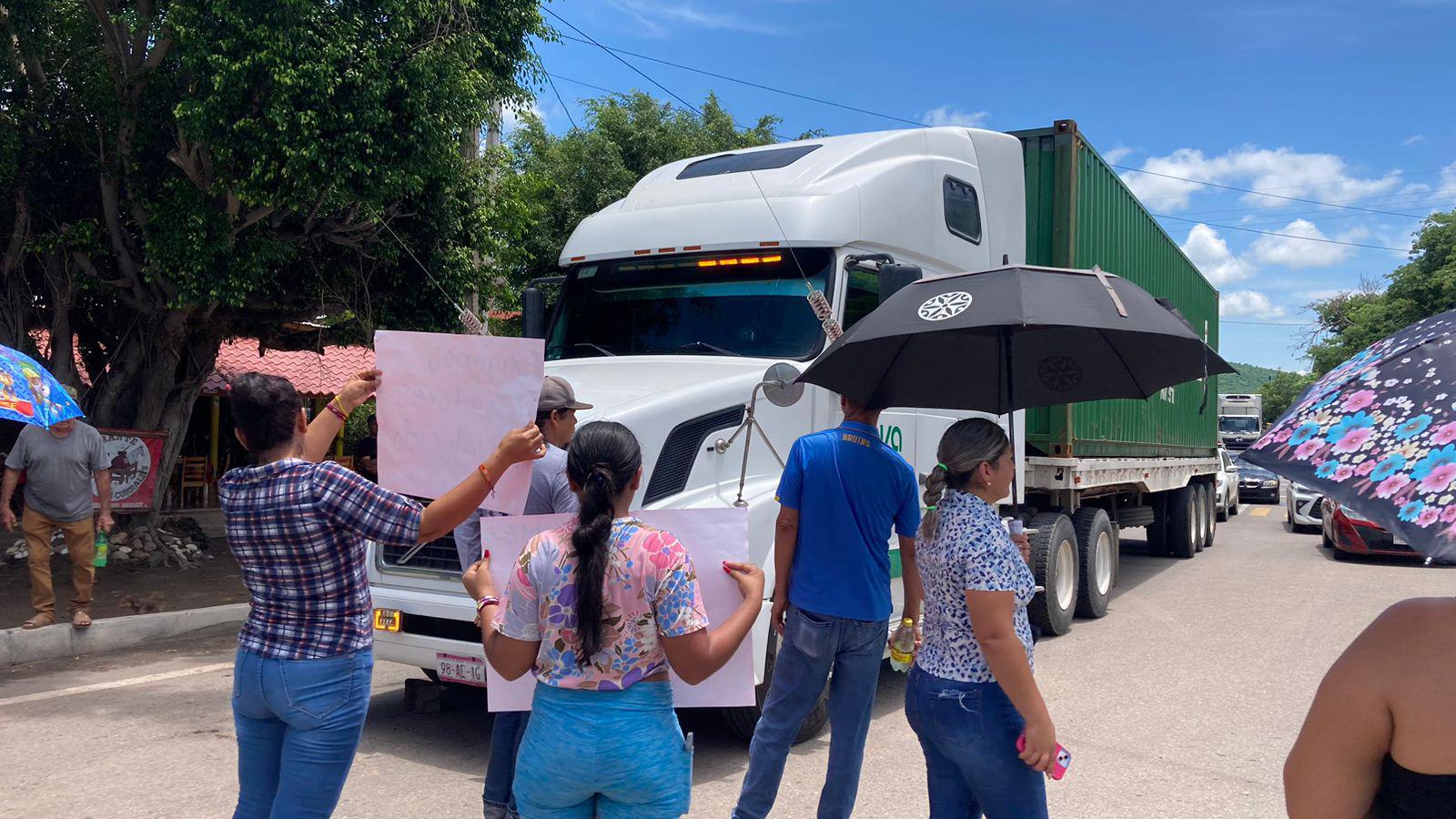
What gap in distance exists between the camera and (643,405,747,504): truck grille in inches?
201

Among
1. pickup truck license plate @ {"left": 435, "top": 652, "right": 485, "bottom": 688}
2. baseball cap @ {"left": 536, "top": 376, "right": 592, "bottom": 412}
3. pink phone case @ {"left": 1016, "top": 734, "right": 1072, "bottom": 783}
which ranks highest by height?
baseball cap @ {"left": 536, "top": 376, "right": 592, "bottom": 412}

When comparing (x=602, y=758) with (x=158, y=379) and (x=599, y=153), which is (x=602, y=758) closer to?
(x=158, y=379)

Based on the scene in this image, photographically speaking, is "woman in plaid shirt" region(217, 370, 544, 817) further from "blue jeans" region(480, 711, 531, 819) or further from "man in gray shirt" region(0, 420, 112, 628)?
"man in gray shirt" region(0, 420, 112, 628)

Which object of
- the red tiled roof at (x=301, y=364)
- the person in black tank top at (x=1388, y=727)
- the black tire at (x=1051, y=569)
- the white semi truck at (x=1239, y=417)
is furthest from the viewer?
the white semi truck at (x=1239, y=417)

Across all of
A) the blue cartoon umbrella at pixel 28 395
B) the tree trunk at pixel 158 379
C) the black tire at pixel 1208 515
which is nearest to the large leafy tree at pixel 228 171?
the tree trunk at pixel 158 379

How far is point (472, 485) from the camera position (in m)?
2.76

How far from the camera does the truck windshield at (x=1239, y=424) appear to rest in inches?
1453

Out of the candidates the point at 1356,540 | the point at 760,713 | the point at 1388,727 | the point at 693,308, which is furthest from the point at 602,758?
the point at 1356,540

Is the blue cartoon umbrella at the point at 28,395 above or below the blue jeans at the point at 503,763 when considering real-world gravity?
above

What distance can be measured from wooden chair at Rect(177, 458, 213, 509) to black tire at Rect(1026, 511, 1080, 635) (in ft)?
49.2

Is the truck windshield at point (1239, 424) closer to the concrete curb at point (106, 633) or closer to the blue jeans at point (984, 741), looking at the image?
the concrete curb at point (106, 633)

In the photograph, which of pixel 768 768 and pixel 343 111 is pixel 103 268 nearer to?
pixel 343 111

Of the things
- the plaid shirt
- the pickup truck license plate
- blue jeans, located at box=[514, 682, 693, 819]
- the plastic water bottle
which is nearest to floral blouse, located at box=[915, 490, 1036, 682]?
the plastic water bottle

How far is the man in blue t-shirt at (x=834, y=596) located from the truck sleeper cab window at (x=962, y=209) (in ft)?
11.0
